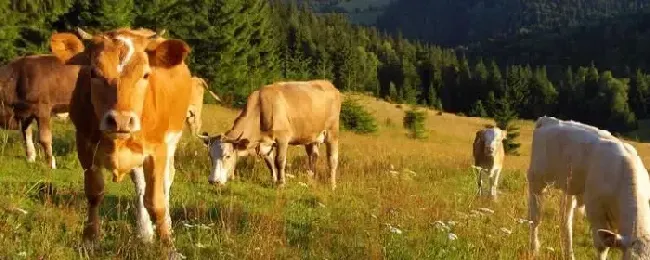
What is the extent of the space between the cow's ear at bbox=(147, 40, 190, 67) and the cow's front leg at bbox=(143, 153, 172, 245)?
880mm

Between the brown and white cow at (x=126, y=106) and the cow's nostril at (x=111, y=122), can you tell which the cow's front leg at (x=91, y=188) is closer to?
the brown and white cow at (x=126, y=106)

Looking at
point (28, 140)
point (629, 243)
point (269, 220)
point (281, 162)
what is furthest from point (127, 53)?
point (28, 140)

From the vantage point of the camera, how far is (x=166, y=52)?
18.3 feet

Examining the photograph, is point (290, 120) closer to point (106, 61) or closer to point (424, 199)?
point (424, 199)

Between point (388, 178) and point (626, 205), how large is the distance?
22.1 ft

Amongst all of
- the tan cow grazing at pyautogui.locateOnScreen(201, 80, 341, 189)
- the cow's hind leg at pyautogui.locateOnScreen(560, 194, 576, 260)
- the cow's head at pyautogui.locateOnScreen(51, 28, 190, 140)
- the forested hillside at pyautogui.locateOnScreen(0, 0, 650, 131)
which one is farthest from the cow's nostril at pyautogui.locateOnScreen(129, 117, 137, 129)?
the forested hillside at pyautogui.locateOnScreen(0, 0, 650, 131)


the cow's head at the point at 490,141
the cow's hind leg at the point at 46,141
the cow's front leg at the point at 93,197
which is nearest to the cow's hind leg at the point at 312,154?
the cow's head at the point at 490,141

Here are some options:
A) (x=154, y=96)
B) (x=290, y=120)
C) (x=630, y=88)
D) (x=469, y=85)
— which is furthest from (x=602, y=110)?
(x=154, y=96)

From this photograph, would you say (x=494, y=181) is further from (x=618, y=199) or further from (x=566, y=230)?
(x=618, y=199)

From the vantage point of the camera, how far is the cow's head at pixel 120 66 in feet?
16.0

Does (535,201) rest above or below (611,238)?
below

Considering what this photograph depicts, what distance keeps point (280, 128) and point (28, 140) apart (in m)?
5.10

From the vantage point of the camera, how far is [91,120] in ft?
18.9

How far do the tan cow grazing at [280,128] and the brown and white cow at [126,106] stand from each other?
636 centimetres
